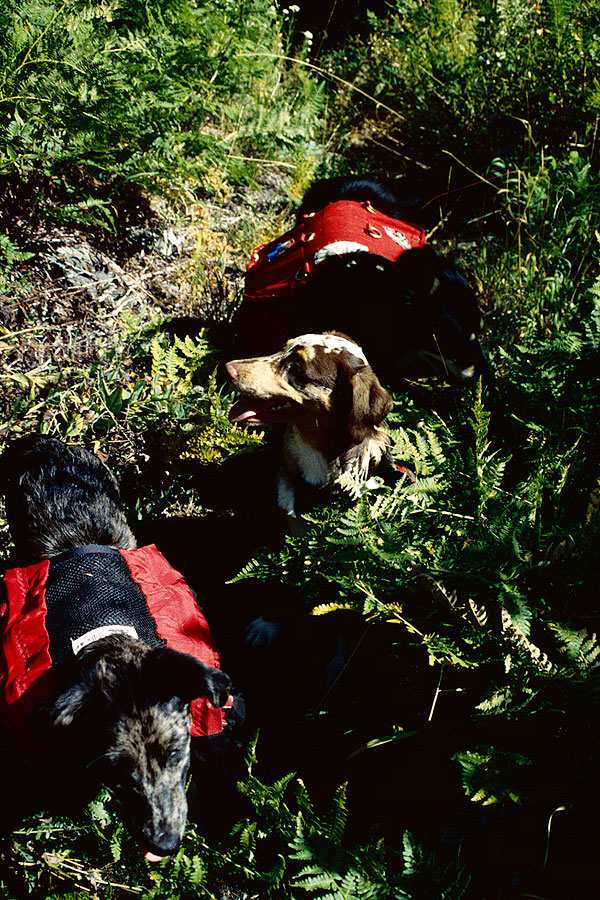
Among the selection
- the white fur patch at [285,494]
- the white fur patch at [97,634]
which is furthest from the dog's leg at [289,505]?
the white fur patch at [97,634]

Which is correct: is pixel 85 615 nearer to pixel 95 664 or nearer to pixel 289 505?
pixel 95 664

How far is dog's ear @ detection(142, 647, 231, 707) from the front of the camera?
2.21 m

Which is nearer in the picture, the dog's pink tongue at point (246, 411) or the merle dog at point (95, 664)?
the merle dog at point (95, 664)

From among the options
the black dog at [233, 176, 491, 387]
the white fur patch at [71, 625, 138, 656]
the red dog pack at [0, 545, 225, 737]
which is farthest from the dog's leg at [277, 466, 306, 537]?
the black dog at [233, 176, 491, 387]

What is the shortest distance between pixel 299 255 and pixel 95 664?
268 centimetres

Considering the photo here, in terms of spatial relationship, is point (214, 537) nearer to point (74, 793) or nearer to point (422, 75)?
point (74, 793)

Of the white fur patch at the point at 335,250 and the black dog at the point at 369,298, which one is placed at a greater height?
the white fur patch at the point at 335,250

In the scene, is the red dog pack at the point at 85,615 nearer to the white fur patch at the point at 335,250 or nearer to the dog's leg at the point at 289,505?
the dog's leg at the point at 289,505

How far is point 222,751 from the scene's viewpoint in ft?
8.73

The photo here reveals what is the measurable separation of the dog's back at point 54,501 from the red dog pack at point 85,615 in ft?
0.52

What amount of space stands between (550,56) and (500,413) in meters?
3.07

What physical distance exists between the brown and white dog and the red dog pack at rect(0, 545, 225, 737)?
28.7 inches

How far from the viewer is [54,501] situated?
2.87 meters

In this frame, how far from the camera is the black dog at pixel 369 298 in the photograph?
3.79 metres
